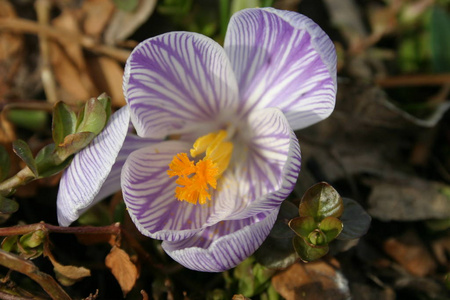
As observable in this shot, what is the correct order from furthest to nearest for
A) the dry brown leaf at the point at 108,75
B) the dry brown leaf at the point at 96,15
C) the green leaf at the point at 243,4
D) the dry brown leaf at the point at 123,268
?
1. the dry brown leaf at the point at 96,15
2. the dry brown leaf at the point at 108,75
3. the green leaf at the point at 243,4
4. the dry brown leaf at the point at 123,268

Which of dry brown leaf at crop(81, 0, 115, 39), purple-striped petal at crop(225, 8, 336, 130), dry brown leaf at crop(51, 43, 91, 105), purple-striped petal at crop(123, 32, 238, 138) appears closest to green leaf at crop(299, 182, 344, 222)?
purple-striped petal at crop(225, 8, 336, 130)

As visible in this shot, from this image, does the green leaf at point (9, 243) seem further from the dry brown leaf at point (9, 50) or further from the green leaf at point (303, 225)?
the dry brown leaf at point (9, 50)

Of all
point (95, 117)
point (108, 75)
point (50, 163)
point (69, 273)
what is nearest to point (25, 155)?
point (50, 163)

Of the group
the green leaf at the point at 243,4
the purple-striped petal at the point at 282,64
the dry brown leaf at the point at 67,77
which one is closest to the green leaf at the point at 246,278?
the purple-striped petal at the point at 282,64

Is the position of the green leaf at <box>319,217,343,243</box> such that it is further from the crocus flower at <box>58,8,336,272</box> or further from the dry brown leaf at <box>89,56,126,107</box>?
the dry brown leaf at <box>89,56,126,107</box>

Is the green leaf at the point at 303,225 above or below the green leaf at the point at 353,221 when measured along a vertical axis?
above

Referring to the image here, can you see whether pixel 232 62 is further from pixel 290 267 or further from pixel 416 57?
pixel 416 57
